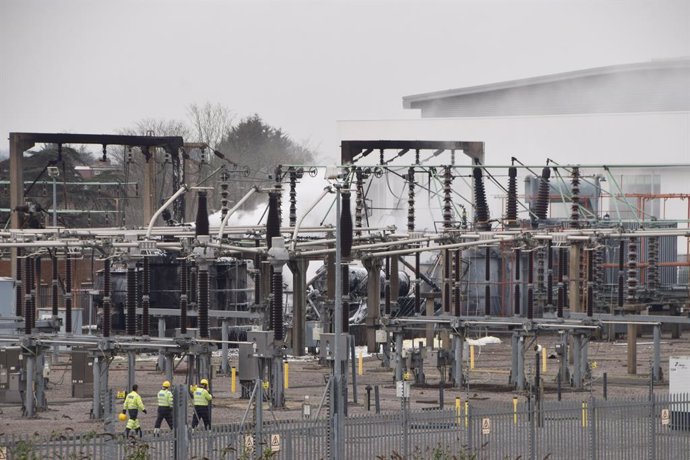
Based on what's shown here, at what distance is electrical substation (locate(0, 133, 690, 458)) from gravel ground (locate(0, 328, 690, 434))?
60cm

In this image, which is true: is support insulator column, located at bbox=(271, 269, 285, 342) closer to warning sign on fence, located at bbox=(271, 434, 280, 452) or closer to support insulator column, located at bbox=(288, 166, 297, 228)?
warning sign on fence, located at bbox=(271, 434, 280, 452)

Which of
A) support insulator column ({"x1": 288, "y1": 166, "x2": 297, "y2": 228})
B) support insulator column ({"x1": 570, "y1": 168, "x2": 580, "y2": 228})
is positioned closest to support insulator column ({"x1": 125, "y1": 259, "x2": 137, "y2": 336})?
support insulator column ({"x1": 288, "y1": 166, "x2": 297, "y2": 228})

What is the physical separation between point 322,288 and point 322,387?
1897cm

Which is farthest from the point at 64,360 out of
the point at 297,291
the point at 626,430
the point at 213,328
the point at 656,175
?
the point at 626,430

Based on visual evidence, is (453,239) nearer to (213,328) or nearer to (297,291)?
(297,291)

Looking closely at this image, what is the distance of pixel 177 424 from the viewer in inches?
1000

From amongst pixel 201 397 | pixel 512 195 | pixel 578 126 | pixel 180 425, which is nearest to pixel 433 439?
pixel 180 425

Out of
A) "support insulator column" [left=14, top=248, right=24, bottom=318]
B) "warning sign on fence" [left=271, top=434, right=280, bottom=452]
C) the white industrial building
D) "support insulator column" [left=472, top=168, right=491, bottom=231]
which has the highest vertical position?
the white industrial building

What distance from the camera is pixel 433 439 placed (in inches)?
1189

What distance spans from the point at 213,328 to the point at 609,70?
49.1 meters

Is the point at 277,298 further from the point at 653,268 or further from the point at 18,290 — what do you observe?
the point at 653,268

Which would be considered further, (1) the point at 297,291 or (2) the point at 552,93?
(2) the point at 552,93

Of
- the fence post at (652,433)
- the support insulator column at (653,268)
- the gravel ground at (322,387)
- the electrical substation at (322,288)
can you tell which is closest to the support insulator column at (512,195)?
the electrical substation at (322,288)

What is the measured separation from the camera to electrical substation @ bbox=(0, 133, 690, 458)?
40.1 m
